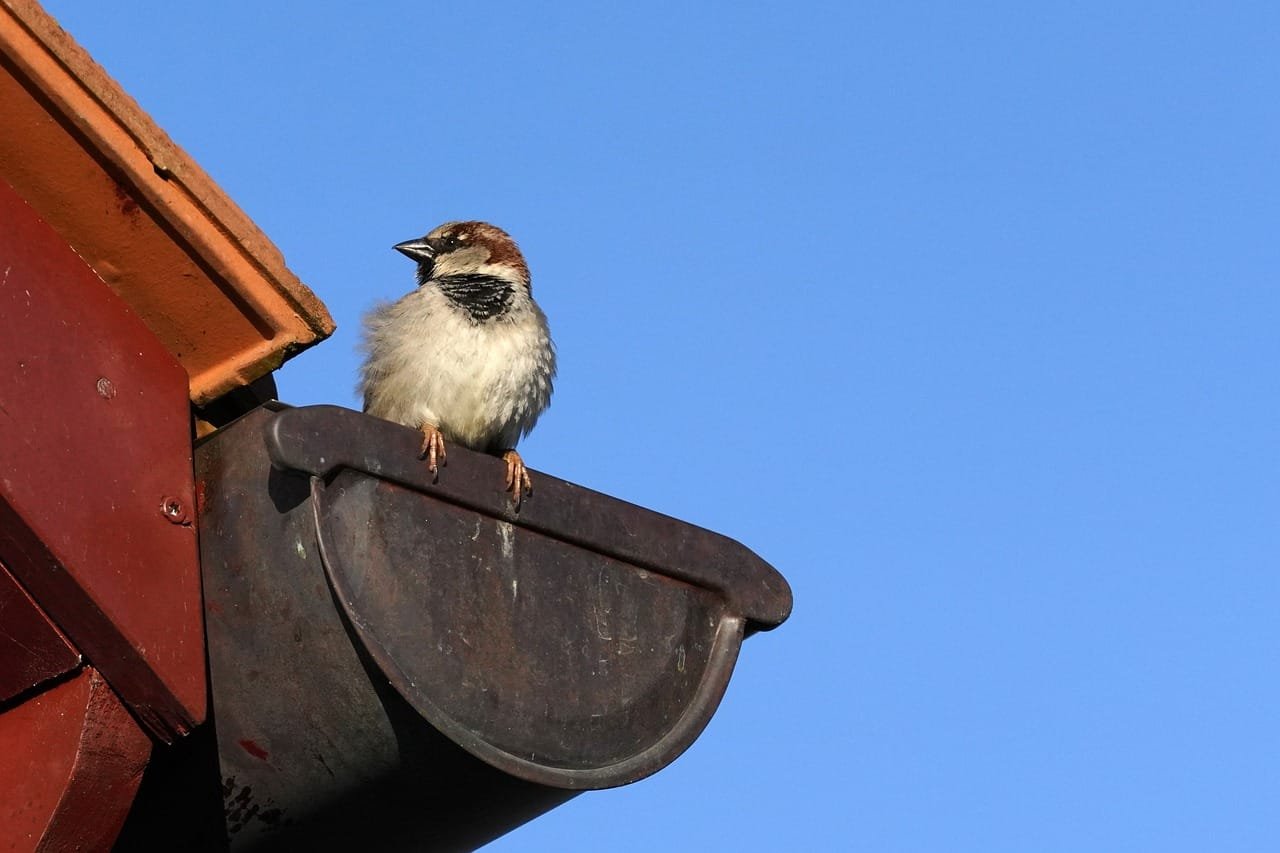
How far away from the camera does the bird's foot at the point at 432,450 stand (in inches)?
105

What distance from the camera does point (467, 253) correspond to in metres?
5.20

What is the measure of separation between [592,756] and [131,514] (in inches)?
30.7

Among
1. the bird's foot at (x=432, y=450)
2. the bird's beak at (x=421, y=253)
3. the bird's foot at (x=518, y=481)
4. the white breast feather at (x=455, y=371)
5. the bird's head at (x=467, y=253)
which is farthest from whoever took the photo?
the bird's beak at (x=421, y=253)

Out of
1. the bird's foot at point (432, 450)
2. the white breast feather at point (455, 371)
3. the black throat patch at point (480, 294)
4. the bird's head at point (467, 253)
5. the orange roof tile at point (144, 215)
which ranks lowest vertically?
the bird's foot at point (432, 450)

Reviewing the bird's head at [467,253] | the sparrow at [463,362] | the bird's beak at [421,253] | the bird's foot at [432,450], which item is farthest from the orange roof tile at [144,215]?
the bird's beak at [421,253]

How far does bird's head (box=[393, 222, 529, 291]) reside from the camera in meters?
5.04

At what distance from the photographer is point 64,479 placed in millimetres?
2434

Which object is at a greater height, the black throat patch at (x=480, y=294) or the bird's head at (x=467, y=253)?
the bird's head at (x=467, y=253)

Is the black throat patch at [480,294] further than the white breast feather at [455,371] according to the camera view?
Yes

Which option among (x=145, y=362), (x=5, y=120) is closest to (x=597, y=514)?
(x=145, y=362)

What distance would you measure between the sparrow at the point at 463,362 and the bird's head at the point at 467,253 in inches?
8.3

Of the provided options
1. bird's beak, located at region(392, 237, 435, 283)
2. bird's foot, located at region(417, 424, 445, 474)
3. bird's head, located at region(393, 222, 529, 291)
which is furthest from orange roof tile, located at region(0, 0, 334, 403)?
bird's beak, located at region(392, 237, 435, 283)

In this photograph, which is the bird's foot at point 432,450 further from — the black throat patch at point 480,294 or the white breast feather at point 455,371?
the black throat patch at point 480,294

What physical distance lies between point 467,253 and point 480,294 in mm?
575
